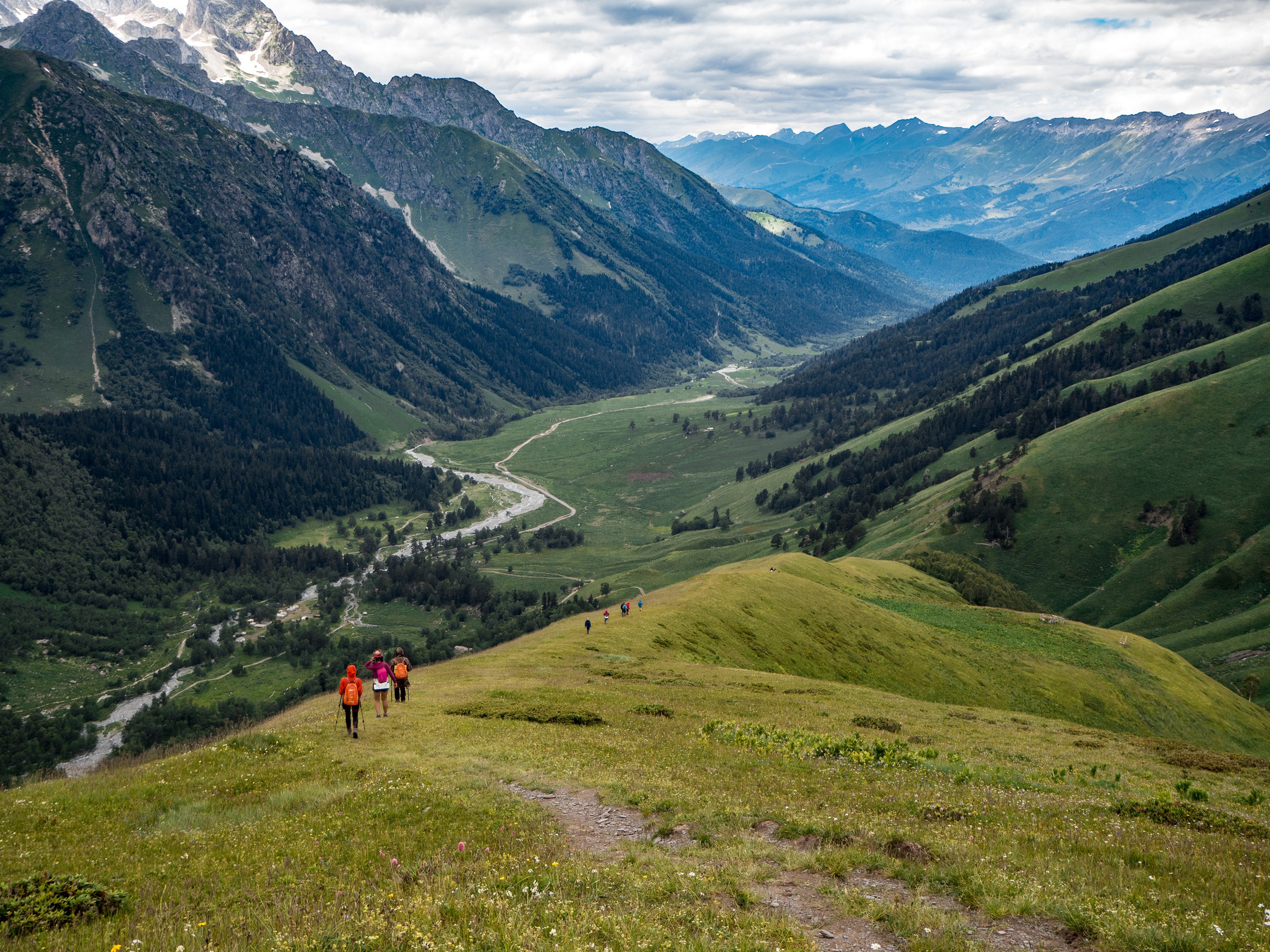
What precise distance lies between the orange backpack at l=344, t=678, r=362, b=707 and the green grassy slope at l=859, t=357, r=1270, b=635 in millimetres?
138490

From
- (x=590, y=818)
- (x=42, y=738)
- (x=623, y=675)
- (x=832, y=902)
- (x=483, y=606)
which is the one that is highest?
(x=832, y=902)

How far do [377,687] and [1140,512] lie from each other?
525 ft

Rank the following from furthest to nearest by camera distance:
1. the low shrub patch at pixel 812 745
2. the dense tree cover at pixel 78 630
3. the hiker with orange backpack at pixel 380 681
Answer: the dense tree cover at pixel 78 630
the hiker with orange backpack at pixel 380 681
the low shrub patch at pixel 812 745

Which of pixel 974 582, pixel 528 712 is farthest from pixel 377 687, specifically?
pixel 974 582

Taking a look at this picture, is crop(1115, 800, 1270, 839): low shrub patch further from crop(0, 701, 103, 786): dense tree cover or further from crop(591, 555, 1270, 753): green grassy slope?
crop(0, 701, 103, 786): dense tree cover

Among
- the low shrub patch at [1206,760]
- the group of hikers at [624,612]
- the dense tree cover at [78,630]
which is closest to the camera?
the low shrub patch at [1206,760]

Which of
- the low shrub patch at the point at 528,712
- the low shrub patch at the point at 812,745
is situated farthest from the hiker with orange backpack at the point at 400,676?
the low shrub patch at the point at 812,745

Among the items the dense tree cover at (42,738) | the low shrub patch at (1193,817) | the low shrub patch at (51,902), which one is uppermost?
the low shrub patch at (51,902)

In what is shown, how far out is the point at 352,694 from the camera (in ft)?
112

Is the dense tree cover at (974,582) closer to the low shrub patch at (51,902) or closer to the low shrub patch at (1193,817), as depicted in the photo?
the low shrub patch at (1193,817)

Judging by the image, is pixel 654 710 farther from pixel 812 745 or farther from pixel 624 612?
pixel 624 612

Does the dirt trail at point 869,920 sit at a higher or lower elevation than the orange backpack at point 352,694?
lower

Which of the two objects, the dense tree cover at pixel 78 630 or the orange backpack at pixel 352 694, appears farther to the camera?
the dense tree cover at pixel 78 630

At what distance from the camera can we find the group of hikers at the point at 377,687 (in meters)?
34.2
